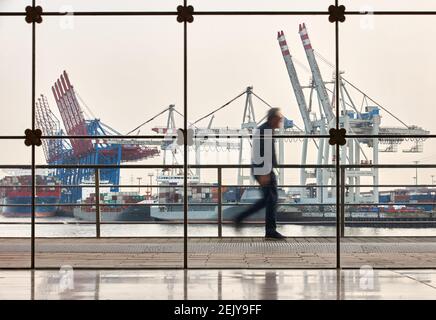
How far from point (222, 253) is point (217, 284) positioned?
131cm

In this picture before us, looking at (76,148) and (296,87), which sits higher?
(296,87)

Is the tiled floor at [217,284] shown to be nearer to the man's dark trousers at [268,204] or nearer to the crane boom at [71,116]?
the man's dark trousers at [268,204]

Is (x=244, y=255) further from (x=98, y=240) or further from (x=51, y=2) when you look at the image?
(x=51, y=2)

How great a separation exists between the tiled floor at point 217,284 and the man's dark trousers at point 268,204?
4.73 feet

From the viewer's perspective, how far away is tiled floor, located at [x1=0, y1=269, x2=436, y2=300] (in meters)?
1.80

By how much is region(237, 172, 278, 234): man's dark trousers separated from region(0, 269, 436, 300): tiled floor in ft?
4.73

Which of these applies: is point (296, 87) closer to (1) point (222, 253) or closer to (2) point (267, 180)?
(2) point (267, 180)

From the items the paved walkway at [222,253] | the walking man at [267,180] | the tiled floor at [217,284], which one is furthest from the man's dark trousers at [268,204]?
the tiled floor at [217,284]

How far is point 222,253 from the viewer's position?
133 inches

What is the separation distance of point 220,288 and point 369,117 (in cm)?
1743

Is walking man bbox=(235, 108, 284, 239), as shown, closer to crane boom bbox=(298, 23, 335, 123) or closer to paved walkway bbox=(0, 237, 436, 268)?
paved walkway bbox=(0, 237, 436, 268)

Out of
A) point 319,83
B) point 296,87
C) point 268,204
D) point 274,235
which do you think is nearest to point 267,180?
point 268,204
